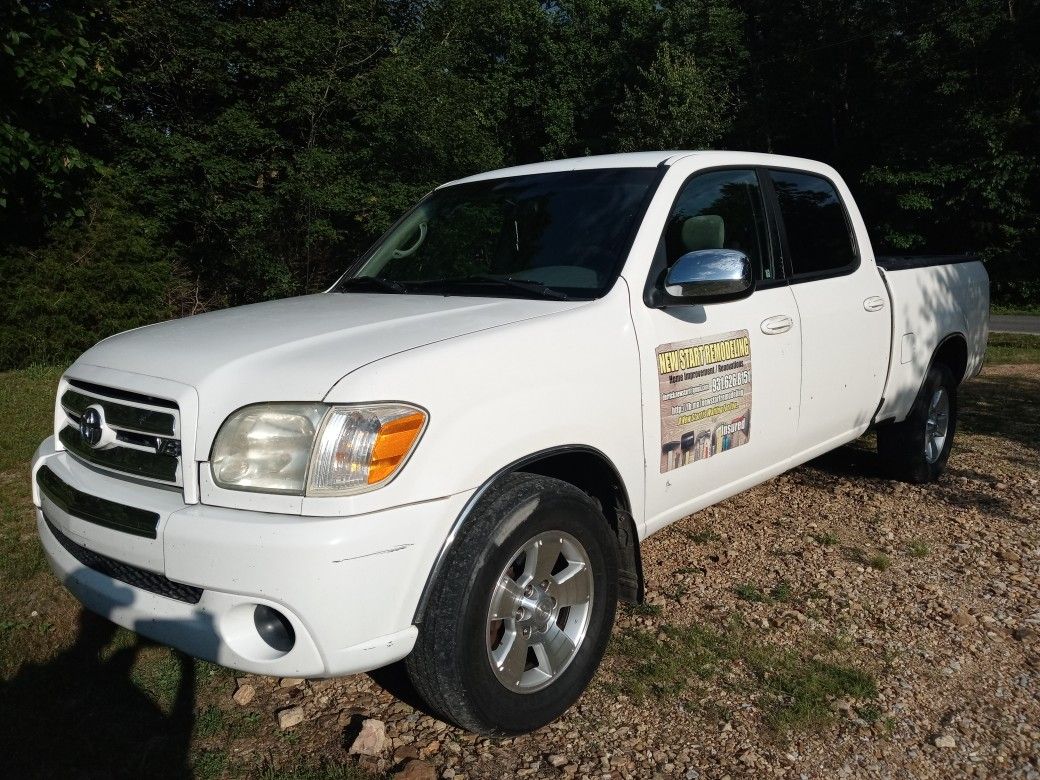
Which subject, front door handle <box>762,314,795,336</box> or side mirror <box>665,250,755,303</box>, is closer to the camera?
side mirror <box>665,250,755,303</box>

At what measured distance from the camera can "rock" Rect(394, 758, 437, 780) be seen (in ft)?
8.25

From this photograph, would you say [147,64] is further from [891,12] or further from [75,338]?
[891,12]

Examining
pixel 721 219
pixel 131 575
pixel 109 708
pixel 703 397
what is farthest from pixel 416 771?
pixel 721 219

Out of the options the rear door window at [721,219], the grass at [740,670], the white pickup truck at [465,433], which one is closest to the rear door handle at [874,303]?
the white pickup truck at [465,433]

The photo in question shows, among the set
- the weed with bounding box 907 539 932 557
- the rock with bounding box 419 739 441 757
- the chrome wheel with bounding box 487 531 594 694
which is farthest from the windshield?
the weed with bounding box 907 539 932 557

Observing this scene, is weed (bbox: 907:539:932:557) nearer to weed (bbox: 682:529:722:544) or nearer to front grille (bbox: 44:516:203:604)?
weed (bbox: 682:529:722:544)

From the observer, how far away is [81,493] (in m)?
2.59

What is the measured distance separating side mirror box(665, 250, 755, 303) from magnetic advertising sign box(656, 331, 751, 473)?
212 millimetres

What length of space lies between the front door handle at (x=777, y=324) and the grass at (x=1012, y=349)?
8.71 meters

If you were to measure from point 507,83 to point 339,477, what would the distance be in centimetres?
2747

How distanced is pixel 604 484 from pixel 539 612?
0.54m

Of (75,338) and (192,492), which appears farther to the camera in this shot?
(75,338)

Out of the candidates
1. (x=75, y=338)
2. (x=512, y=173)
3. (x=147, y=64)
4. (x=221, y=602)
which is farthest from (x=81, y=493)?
(x=147, y=64)

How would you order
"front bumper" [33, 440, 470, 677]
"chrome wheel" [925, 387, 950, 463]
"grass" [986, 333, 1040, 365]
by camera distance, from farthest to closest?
"grass" [986, 333, 1040, 365] → "chrome wheel" [925, 387, 950, 463] → "front bumper" [33, 440, 470, 677]
